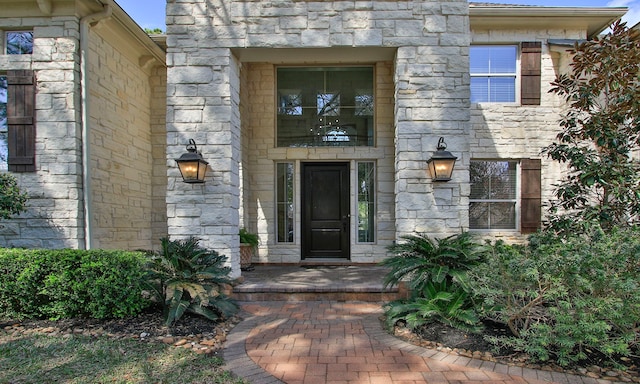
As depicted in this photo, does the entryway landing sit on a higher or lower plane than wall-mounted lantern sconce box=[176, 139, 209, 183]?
lower

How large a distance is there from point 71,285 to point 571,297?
182 inches

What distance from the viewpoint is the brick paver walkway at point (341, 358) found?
2525mm

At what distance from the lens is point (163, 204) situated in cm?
678

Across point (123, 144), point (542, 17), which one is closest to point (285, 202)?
point (123, 144)

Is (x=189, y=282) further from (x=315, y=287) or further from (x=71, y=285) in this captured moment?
(x=315, y=287)

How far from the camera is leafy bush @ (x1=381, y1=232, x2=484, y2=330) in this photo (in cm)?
327

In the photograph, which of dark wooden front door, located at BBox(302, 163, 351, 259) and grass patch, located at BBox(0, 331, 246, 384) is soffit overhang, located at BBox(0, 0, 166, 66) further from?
grass patch, located at BBox(0, 331, 246, 384)

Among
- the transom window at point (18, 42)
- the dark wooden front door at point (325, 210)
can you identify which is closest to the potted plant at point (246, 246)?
the dark wooden front door at point (325, 210)

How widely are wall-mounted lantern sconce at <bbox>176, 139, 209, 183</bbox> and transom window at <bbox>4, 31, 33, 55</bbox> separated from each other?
10.2 ft

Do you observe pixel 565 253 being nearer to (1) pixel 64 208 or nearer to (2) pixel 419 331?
(2) pixel 419 331

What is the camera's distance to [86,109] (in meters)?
5.10

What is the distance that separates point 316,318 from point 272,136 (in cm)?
374

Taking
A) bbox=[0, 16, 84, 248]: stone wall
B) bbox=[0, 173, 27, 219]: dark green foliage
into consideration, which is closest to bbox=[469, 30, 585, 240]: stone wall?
bbox=[0, 16, 84, 248]: stone wall

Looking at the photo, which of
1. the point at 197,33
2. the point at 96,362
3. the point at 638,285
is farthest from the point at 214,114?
the point at 638,285
